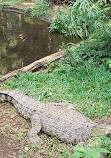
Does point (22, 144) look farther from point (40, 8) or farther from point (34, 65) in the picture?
point (40, 8)

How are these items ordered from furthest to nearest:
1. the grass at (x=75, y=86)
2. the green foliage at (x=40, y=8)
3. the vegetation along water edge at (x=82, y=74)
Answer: the green foliage at (x=40, y=8) < the vegetation along water edge at (x=82, y=74) < the grass at (x=75, y=86)

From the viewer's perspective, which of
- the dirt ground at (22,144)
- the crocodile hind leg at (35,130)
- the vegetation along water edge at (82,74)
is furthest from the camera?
the vegetation along water edge at (82,74)

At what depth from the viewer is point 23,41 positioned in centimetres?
912

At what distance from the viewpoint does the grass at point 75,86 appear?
14.7 feet

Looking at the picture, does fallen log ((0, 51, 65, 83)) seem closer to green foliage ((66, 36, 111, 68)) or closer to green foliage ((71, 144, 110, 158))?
green foliage ((66, 36, 111, 68))

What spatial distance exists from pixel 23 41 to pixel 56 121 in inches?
231

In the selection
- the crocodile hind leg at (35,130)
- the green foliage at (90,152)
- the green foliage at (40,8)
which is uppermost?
the green foliage at (40,8)

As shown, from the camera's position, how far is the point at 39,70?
252 inches

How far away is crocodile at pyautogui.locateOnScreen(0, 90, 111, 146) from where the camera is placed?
3.58 metres

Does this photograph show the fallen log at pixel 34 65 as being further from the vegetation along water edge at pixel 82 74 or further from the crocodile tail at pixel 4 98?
the crocodile tail at pixel 4 98

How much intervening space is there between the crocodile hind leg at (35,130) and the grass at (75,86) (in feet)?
2.87

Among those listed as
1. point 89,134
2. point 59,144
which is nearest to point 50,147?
point 59,144

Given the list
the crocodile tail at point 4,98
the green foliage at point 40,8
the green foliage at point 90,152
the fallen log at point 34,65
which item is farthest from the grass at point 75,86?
the green foliage at point 40,8

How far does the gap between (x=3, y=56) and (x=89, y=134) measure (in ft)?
17.1
